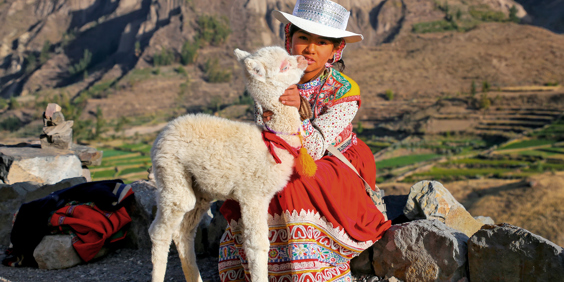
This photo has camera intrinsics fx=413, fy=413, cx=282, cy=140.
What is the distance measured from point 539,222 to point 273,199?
12.0 metres

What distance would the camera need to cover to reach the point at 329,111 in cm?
256

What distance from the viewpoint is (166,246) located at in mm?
2168

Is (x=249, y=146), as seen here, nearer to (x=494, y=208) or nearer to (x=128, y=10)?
(x=494, y=208)

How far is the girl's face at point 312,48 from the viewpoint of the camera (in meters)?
2.68

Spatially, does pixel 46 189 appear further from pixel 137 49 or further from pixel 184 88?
pixel 137 49

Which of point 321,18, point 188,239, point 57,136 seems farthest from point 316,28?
point 57,136

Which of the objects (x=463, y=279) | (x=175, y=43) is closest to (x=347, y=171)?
(x=463, y=279)

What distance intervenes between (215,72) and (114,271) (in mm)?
37577

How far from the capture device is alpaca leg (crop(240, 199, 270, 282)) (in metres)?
2.05

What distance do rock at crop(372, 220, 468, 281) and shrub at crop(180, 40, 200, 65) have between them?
41.5m

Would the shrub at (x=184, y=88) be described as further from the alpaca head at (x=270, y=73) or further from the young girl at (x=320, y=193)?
the alpaca head at (x=270, y=73)

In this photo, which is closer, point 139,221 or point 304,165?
point 304,165

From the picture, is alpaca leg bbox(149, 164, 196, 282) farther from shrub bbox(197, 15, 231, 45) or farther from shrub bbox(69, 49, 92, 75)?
shrub bbox(69, 49, 92, 75)

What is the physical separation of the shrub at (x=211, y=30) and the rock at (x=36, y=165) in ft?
135
